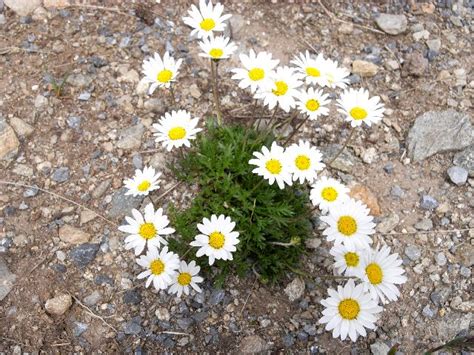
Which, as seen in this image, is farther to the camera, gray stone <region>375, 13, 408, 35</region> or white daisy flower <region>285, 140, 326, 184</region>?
gray stone <region>375, 13, 408, 35</region>

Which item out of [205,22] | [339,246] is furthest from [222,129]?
[339,246]

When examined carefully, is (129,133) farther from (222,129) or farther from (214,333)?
(214,333)

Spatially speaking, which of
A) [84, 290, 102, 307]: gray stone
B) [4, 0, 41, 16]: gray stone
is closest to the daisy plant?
[84, 290, 102, 307]: gray stone

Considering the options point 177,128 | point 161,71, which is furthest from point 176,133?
point 161,71

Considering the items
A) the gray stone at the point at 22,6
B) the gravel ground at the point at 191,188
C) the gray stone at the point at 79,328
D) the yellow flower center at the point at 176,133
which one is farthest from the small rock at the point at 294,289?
the gray stone at the point at 22,6

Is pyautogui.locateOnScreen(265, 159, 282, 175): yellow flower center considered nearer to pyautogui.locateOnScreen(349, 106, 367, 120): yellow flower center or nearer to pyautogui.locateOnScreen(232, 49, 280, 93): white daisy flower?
pyautogui.locateOnScreen(232, 49, 280, 93): white daisy flower
